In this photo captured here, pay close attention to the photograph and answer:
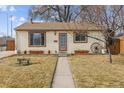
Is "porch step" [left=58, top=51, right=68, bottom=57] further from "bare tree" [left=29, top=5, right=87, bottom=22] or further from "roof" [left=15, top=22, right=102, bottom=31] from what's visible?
"bare tree" [left=29, top=5, right=87, bottom=22]

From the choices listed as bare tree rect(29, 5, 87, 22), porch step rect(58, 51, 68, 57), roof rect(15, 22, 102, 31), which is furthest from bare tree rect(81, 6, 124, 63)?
bare tree rect(29, 5, 87, 22)

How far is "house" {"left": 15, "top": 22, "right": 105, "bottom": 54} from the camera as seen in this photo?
Result: 2433 cm

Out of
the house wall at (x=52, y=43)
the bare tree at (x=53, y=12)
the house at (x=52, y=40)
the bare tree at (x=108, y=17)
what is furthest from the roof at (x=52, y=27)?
the bare tree at (x=53, y=12)

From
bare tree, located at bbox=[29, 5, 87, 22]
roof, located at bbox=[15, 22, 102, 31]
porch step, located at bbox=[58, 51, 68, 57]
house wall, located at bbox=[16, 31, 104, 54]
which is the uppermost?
bare tree, located at bbox=[29, 5, 87, 22]

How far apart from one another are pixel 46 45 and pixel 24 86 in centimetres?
1554

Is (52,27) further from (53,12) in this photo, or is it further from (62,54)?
(53,12)

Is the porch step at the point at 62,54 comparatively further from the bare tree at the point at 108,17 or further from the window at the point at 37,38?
the bare tree at the point at 108,17

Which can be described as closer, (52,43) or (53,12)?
(52,43)

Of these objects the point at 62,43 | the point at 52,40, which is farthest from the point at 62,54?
the point at 52,40

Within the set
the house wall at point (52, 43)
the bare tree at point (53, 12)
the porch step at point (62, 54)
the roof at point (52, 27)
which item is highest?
the bare tree at point (53, 12)

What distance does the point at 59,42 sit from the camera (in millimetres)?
24438

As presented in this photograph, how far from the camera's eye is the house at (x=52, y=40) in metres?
24.3

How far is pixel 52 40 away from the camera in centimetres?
2445

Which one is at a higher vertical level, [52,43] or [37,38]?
[37,38]
